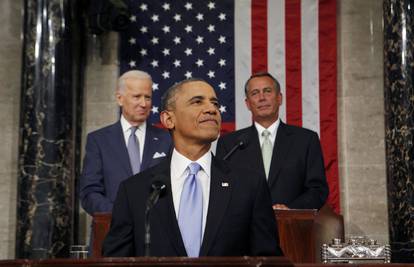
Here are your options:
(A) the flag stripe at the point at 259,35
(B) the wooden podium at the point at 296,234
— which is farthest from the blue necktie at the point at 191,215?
(A) the flag stripe at the point at 259,35

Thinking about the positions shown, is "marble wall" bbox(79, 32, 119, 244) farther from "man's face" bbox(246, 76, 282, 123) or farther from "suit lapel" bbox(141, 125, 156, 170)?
"man's face" bbox(246, 76, 282, 123)

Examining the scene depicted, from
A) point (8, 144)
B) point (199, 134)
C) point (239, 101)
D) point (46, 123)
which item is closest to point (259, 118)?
point (239, 101)

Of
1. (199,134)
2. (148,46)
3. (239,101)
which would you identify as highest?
(148,46)

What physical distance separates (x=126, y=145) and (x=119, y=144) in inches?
3.2

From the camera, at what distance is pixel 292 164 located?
8.00m

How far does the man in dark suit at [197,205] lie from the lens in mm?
4363

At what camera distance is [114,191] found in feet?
26.4

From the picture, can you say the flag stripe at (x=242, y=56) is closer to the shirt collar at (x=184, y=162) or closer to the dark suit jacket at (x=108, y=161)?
the dark suit jacket at (x=108, y=161)

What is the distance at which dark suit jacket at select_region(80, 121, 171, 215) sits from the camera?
26.2ft

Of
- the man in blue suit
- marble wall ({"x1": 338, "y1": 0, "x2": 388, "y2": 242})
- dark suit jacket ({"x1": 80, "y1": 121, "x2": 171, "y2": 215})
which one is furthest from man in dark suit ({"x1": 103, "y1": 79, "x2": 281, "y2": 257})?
marble wall ({"x1": 338, "y1": 0, "x2": 388, "y2": 242})

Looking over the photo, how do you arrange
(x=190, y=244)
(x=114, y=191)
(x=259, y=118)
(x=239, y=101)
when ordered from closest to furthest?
1. (x=190, y=244)
2. (x=114, y=191)
3. (x=259, y=118)
4. (x=239, y=101)

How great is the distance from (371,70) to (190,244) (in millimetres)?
5911

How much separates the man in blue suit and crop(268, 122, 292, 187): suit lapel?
1.11 m

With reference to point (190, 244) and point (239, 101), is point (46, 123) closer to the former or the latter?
point (239, 101)
